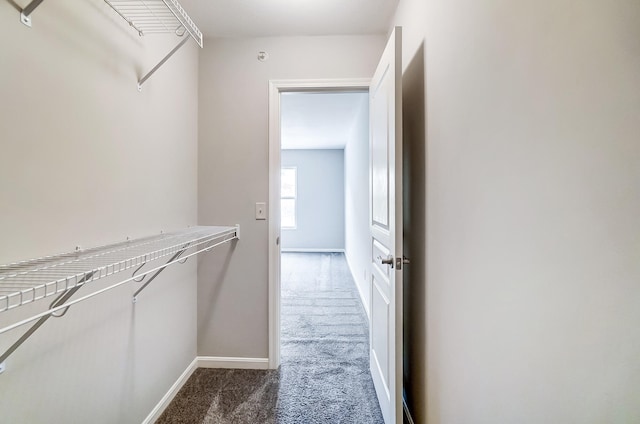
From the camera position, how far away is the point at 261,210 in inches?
83.5

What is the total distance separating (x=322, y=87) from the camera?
2.09 metres

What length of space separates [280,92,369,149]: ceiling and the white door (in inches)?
41.8

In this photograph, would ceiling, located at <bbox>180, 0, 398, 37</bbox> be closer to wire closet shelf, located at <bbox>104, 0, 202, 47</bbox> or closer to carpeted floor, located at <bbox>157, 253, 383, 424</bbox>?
wire closet shelf, located at <bbox>104, 0, 202, 47</bbox>

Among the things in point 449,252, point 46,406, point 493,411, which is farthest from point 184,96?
point 493,411

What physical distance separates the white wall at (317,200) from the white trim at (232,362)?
495 centimetres

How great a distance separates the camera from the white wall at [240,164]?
2.10 m

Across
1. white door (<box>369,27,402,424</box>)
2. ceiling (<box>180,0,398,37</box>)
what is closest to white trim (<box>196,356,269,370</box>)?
white door (<box>369,27,402,424</box>)

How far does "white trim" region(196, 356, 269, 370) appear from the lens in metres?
2.13

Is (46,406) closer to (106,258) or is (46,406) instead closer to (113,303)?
(113,303)

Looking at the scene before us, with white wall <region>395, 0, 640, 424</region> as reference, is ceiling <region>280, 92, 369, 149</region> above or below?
above

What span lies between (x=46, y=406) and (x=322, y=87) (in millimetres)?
2143

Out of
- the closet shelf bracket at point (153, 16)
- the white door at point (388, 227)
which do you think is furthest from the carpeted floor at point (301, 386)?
the closet shelf bracket at point (153, 16)

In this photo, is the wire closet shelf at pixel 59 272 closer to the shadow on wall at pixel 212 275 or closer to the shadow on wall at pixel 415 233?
the shadow on wall at pixel 212 275

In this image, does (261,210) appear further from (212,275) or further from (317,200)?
(317,200)
